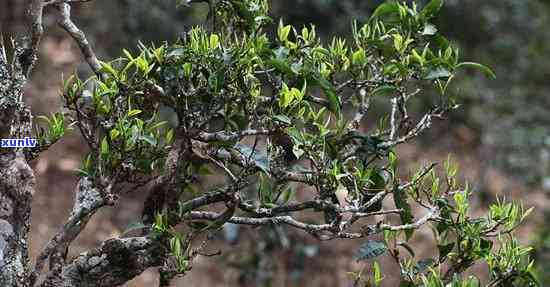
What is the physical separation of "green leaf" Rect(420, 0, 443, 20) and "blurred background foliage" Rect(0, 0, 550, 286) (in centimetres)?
200

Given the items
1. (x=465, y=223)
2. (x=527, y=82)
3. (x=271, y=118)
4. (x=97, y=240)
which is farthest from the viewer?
(x=527, y=82)

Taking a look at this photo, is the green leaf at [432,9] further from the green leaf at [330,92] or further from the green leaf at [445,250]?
the green leaf at [445,250]

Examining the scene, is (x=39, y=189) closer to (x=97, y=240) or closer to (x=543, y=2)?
(x=97, y=240)

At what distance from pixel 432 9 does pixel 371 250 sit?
17.6 inches

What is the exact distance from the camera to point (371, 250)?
150 centimetres

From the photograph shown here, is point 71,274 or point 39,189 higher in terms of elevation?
point 39,189

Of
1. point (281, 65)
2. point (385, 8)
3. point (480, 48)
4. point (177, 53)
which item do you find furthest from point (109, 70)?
point (480, 48)

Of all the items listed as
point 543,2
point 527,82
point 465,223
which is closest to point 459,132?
point 527,82

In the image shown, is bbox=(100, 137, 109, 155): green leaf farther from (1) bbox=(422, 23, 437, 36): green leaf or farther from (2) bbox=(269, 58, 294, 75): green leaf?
(1) bbox=(422, 23, 437, 36): green leaf

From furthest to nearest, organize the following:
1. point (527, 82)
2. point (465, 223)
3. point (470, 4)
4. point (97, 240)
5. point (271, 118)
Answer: point (527, 82)
point (470, 4)
point (97, 240)
point (465, 223)
point (271, 118)

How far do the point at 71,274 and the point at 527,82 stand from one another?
3.34 m

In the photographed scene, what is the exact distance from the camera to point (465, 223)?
4.63 ft

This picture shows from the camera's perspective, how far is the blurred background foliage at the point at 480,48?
3580mm

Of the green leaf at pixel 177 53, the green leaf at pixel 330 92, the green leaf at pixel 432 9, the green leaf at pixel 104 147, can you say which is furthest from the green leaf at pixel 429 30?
the green leaf at pixel 104 147
